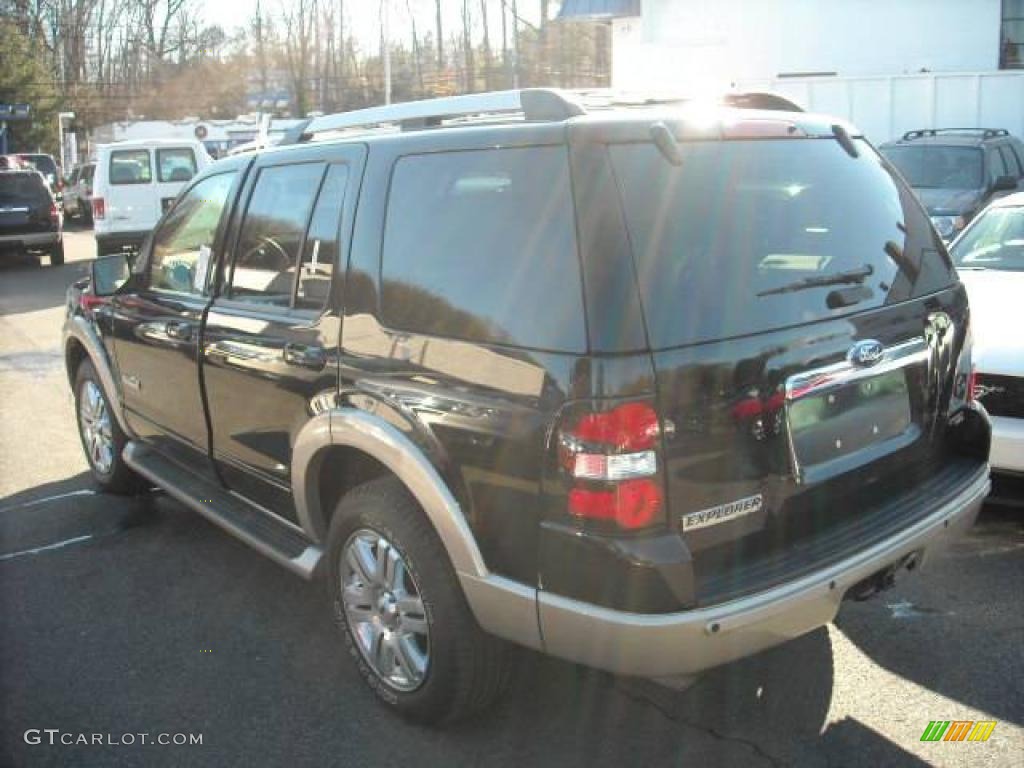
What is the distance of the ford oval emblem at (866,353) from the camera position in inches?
114

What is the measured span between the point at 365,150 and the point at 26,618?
8.07ft

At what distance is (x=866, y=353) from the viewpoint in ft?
9.61

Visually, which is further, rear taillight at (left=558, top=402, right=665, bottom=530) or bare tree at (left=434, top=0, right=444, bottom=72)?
bare tree at (left=434, top=0, right=444, bottom=72)

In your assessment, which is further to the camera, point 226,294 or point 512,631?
point 226,294

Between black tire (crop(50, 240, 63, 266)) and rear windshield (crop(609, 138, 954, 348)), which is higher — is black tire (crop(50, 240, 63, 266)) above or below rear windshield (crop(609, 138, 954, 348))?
below

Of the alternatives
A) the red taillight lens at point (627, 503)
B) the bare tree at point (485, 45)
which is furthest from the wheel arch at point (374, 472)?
the bare tree at point (485, 45)

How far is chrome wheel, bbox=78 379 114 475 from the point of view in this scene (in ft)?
17.9

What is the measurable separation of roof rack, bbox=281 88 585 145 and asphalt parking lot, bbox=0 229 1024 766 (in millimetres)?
1760

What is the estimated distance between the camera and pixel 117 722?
10.9ft

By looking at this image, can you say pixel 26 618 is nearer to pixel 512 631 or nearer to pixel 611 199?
pixel 512 631

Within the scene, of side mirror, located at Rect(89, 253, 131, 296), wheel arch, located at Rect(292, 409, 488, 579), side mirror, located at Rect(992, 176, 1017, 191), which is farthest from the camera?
side mirror, located at Rect(992, 176, 1017, 191)

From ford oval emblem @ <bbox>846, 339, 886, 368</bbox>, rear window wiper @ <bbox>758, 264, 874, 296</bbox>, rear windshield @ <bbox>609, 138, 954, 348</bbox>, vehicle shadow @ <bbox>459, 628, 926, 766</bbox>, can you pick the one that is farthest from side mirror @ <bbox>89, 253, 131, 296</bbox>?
ford oval emblem @ <bbox>846, 339, 886, 368</bbox>

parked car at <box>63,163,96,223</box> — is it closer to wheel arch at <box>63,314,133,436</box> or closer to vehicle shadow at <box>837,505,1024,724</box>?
wheel arch at <box>63,314,133,436</box>

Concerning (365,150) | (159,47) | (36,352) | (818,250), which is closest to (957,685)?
(818,250)
